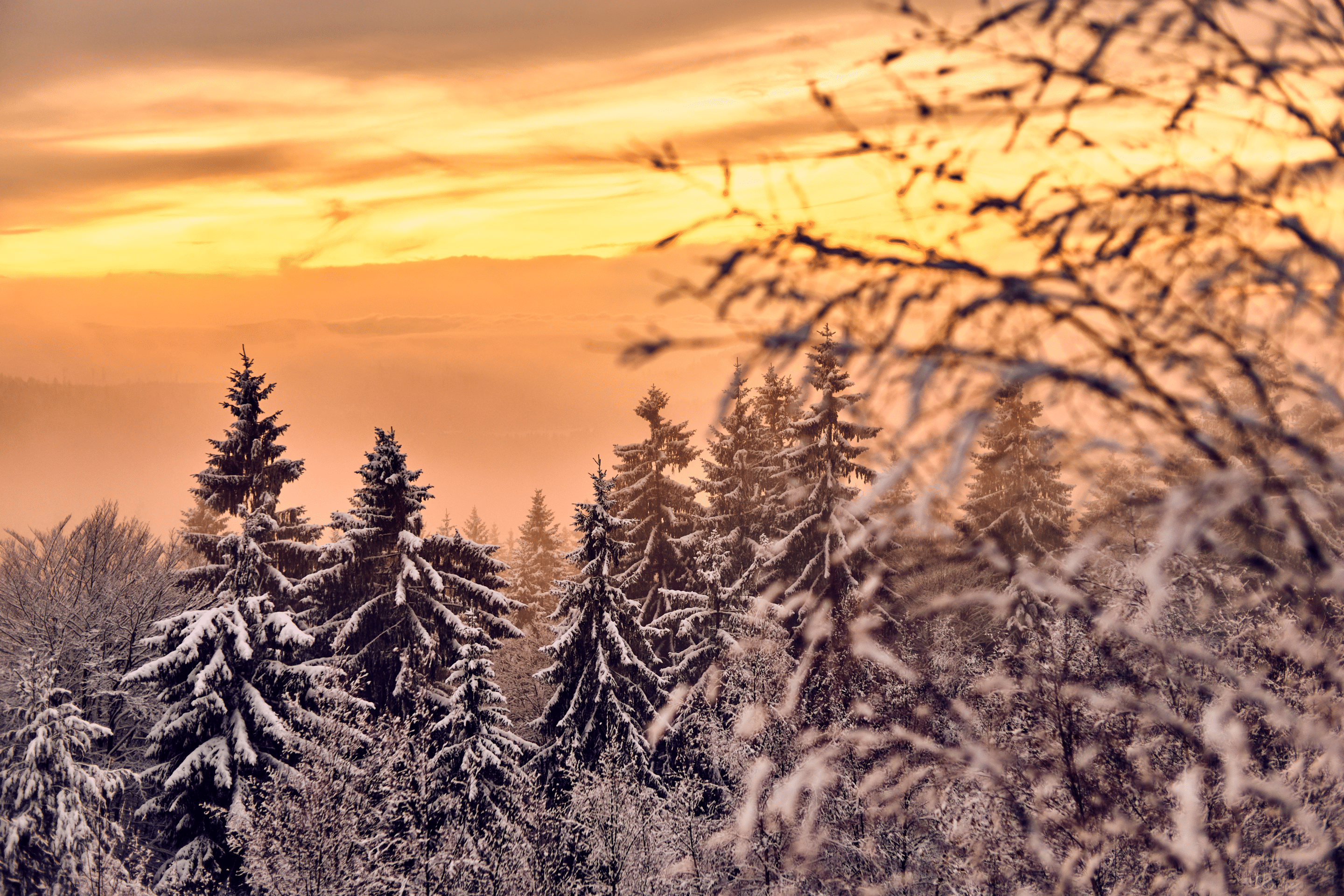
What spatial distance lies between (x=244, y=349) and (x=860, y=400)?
86.5 feet

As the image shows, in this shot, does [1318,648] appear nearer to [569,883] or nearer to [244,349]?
[569,883]

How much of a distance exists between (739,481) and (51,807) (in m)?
21.5

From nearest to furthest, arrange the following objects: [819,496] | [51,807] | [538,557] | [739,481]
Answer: [51,807] → [819,496] → [739,481] → [538,557]

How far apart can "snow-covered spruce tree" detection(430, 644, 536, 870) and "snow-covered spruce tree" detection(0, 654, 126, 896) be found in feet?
24.5

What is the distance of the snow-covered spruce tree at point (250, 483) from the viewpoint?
23.7 m

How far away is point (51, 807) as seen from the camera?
19906 millimetres

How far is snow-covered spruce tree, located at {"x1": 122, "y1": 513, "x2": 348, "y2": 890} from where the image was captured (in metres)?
21.0

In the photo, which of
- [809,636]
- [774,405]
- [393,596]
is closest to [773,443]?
[774,405]

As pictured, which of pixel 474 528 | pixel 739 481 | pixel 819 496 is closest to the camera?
pixel 819 496

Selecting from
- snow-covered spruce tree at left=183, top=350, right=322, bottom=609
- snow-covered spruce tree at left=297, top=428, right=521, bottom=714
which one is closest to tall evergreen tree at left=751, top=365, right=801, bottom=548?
snow-covered spruce tree at left=297, top=428, right=521, bottom=714

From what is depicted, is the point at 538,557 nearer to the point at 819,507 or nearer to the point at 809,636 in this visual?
the point at 819,507

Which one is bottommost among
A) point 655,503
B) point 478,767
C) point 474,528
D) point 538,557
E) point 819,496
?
point 474,528

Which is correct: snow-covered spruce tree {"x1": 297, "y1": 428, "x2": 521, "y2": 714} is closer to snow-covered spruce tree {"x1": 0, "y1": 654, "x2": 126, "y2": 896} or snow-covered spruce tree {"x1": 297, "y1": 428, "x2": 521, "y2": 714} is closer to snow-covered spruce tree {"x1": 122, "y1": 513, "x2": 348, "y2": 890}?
snow-covered spruce tree {"x1": 122, "y1": 513, "x2": 348, "y2": 890}

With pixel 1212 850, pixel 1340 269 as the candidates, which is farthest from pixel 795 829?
pixel 1340 269
